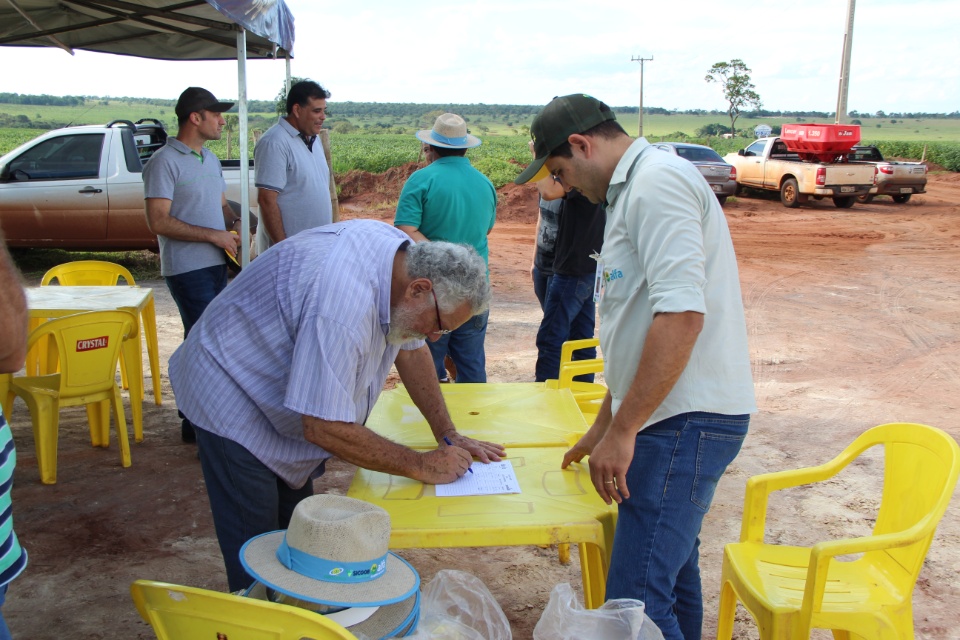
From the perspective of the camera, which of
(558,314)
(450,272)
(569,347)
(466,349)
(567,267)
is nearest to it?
(450,272)

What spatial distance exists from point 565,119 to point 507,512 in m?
1.04

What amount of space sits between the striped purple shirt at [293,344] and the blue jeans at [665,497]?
75 centimetres

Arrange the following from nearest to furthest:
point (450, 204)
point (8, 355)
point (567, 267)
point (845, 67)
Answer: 1. point (8, 355)
2. point (450, 204)
3. point (567, 267)
4. point (845, 67)

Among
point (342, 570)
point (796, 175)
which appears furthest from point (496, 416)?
point (796, 175)

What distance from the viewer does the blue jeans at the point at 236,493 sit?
2176 mm

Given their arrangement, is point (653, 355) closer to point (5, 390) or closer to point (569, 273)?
point (569, 273)

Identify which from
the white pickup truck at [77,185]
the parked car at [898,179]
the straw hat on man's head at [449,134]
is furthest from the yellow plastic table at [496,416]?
the parked car at [898,179]

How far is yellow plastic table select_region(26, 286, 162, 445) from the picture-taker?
4480 mm

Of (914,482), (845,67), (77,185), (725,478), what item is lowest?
(725,478)

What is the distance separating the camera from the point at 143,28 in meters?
6.19

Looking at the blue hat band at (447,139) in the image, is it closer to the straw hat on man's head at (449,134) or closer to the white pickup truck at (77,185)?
the straw hat on man's head at (449,134)

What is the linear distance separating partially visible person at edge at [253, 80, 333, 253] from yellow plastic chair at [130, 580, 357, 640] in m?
3.27

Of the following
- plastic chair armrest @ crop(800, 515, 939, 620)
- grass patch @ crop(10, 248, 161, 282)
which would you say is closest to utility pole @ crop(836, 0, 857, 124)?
grass patch @ crop(10, 248, 161, 282)

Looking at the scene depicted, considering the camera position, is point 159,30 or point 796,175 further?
point 796,175
